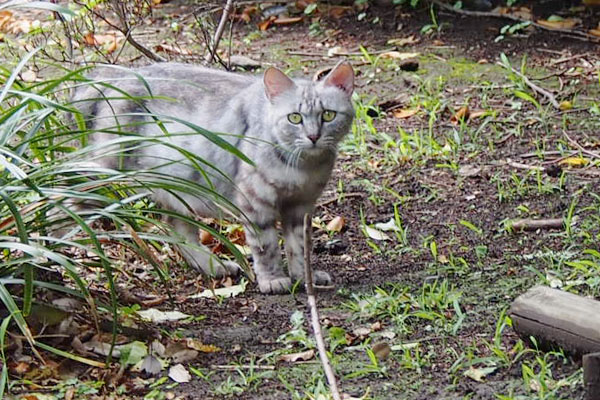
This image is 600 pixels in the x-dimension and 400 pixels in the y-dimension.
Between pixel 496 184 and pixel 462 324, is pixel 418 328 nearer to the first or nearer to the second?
pixel 462 324

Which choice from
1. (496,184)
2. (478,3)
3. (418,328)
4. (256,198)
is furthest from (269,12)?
(418,328)

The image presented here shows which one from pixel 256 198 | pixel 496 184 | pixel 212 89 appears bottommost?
pixel 496 184

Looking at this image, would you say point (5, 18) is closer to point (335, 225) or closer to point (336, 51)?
point (336, 51)

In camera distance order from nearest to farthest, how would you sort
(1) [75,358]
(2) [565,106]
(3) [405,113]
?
(1) [75,358] → (2) [565,106] → (3) [405,113]

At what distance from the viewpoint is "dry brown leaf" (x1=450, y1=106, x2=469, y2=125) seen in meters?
6.62

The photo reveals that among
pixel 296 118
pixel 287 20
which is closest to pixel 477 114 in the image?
pixel 296 118

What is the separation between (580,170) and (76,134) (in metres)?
2.76

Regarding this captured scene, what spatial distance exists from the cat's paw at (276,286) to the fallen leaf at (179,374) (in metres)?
0.87

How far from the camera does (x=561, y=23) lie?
312 inches

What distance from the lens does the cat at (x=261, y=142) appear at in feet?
15.5

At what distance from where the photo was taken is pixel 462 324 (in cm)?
416

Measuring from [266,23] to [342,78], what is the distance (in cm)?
418

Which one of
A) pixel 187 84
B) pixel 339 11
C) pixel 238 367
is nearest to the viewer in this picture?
pixel 238 367

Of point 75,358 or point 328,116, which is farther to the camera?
point 328,116
